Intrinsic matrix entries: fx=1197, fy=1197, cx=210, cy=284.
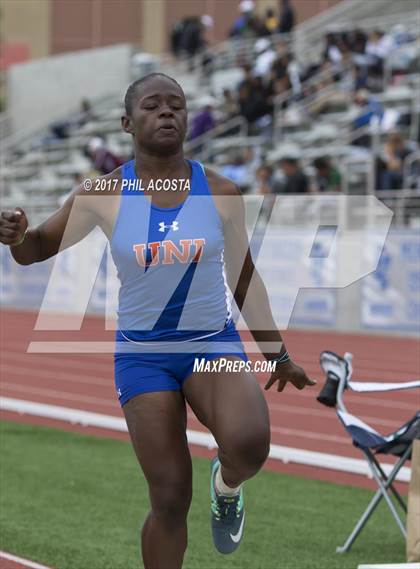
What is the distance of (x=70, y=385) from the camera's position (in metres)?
12.5

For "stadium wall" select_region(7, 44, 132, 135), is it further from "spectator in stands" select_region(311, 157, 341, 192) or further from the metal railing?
"spectator in stands" select_region(311, 157, 341, 192)

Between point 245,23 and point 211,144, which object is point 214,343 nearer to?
point 211,144

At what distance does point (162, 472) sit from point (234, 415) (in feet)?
0.97

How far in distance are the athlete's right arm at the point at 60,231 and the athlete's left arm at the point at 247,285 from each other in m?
0.45

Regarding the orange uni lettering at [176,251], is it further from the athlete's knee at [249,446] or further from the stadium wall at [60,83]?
the stadium wall at [60,83]

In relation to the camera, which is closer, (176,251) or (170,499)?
(170,499)

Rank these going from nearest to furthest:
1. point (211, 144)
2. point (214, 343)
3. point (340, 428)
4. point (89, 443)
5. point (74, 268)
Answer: point (214, 343)
point (89, 443)
point (340, 428)
point (74, 268)
point (211, 144)

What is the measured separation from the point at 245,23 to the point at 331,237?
12.0 metres

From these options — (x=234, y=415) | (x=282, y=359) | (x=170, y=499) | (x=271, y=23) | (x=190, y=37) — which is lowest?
(x=190, y=37)

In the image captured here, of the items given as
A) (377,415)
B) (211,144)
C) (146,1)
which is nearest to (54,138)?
(211,144)

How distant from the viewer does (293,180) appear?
18.0m

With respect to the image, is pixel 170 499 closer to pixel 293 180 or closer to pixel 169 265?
pixel 169 265

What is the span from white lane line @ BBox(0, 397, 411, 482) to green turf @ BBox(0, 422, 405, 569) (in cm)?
23

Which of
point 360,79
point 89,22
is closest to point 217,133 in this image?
point 360,79
